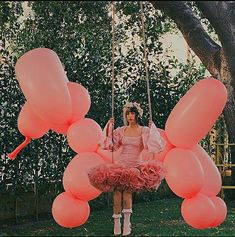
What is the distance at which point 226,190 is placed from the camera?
9.83 m

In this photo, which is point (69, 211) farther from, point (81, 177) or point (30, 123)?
point (30, 123)

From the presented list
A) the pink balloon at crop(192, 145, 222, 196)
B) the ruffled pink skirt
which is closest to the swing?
the ruffled pink skirt

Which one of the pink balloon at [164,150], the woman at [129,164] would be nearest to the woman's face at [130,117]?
the woman at [129,164]

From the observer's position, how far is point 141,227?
24.6ft

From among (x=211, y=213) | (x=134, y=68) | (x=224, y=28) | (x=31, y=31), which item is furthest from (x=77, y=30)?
(x=211, y=213)

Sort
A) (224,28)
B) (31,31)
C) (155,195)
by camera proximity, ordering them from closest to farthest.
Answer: (224,28) < (31,31) < (155,195)

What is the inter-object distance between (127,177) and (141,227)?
82.1 inches

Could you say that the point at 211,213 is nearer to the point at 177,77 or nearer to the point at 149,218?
the point at 149,218

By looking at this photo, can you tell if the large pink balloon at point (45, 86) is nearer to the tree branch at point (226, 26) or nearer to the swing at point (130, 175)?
the swing at point (130, 175)

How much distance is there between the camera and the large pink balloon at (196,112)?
19.6ft

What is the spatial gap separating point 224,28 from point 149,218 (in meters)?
2.35

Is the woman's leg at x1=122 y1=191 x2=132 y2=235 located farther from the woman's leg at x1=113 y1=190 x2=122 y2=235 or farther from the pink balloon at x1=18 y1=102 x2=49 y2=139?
the pink balloon at x1=18 y1=102 x2=49 y2=139

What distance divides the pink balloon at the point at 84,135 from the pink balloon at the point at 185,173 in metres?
0.72

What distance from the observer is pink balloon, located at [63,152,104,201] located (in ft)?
20.3
